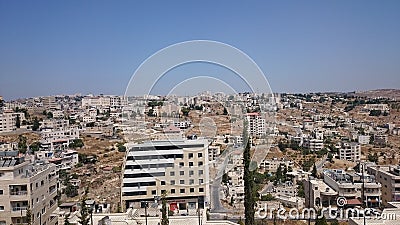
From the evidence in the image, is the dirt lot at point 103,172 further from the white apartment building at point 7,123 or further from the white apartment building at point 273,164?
the white apartment building at point 273,164

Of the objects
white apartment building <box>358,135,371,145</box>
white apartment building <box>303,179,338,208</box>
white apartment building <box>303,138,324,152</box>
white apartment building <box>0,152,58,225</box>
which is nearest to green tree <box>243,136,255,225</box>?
white apartment building <box>0,152,58,225</box>

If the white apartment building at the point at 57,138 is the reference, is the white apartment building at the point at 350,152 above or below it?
below

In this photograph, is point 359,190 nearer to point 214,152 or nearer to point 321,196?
point 321,196

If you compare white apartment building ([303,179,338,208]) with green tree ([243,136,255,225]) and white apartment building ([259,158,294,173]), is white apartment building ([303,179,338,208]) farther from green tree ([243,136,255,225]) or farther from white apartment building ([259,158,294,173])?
white apartment building ([259,158,294,173])

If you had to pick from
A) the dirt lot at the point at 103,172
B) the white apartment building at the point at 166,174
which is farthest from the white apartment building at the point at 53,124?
the white apartment building at the point at 166,174

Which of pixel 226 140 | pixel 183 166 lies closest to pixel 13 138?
pixel 226 140
